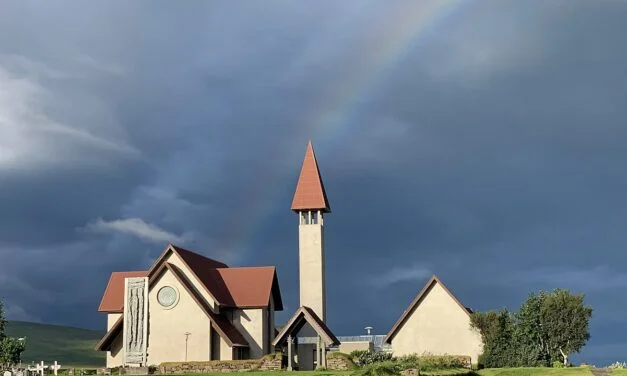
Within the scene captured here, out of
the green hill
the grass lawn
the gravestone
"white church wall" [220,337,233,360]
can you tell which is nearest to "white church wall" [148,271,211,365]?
"white church wall" [220,337,233,360]

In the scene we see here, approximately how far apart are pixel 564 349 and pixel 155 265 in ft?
96.1

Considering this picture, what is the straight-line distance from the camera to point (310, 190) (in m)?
66.9

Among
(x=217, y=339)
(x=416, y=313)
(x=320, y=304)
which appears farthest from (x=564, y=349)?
(x=217, y=339)

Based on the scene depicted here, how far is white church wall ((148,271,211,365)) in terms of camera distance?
57500mm

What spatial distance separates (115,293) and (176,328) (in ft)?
28.3

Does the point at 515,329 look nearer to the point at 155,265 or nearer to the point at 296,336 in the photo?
the point at 296,336

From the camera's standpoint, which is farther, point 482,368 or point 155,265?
point 155,265

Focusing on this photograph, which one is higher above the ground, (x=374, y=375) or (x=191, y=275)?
(x=191, y=275)

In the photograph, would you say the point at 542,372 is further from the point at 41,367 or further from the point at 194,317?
the point at 41,367

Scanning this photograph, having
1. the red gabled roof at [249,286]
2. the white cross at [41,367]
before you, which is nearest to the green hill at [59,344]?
the red gabled roof at [249,286]

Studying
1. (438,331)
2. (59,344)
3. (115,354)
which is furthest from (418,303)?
(59,344)

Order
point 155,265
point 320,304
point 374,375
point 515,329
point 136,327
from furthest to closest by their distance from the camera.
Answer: point 320,304, point 155,265, point 515,329, point 136,327, point 374,375

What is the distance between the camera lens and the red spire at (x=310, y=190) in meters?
66.0

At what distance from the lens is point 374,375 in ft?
98.3
